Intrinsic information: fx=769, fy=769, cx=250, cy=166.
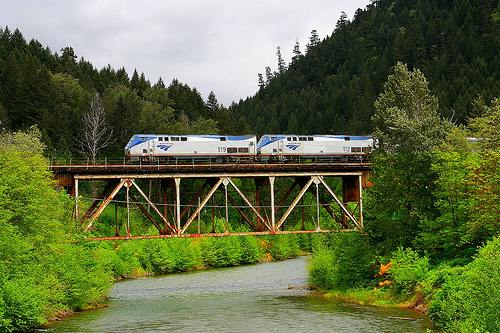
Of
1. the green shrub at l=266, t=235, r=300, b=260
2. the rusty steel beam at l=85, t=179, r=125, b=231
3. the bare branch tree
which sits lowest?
the green shrub at l=266, t=235, r=300, b=260

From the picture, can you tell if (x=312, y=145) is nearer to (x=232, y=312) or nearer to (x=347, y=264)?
(x=347, y=264)

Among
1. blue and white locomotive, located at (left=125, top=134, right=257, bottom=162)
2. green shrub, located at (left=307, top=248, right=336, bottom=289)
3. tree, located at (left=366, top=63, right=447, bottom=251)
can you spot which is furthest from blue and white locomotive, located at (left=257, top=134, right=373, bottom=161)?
green shrub, located at (left=307, top=248, right=336, bottom=289)

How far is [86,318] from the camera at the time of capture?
151ft

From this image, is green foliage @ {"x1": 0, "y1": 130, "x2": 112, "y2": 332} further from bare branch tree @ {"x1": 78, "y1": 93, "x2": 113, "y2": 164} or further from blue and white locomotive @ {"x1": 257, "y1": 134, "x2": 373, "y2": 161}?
bare branch tree @ {"x1": 78, "y1": 93, "x2": 113, "y2": 164}

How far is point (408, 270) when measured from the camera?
47969 mm

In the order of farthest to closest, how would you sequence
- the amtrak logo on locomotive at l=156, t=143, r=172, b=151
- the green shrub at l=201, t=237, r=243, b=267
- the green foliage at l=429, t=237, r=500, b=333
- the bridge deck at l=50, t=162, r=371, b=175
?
the green shrub at l=201, t=237, r=243, b=267, the amtrak logo on locomotive at l=156, t=143, r=172, b=151, the bridge deck at l=50, t=162, r=371, b=175, the green foliage at l=429, t=237, r=500, b=333

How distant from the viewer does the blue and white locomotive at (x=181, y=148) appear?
72.3 m

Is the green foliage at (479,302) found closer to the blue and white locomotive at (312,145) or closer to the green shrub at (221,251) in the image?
A: the blue and white locomotive at (312,145)

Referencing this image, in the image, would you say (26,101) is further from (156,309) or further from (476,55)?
(476,55)

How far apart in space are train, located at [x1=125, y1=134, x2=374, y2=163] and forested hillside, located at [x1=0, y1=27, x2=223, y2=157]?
36753 mm

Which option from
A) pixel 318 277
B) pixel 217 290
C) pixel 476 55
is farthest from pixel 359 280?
pixel 476 55

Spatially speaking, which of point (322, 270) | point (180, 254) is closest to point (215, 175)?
point (322, 270)

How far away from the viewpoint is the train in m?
72.1

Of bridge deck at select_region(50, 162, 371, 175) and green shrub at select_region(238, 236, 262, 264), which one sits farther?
green shrub at select_region(238, 236, 262, 264)
